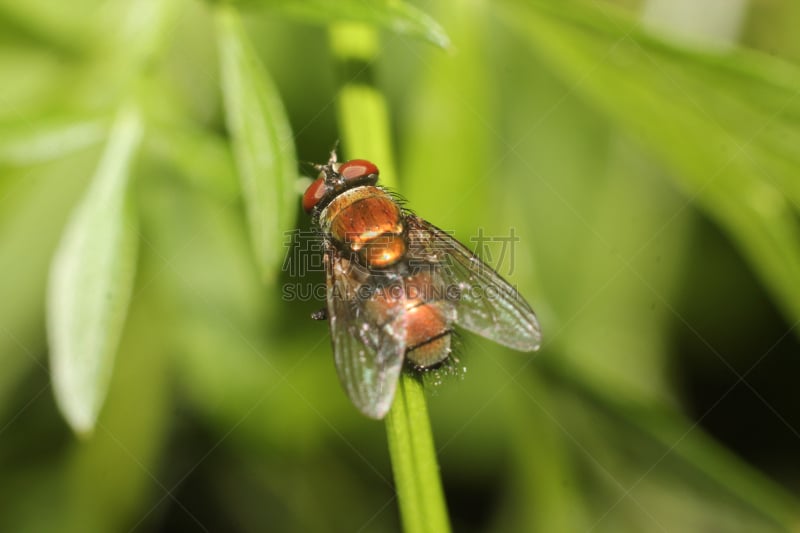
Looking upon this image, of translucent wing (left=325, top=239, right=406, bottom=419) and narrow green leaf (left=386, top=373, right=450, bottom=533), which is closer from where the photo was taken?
narrow green leaf (left=386, top=373, right=450, bottom=533)

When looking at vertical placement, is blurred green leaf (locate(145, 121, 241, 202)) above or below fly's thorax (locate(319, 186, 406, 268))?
below

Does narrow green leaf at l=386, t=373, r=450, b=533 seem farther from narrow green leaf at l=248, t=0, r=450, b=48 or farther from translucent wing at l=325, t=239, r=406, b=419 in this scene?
narrow green leaf at l=248, t=0, r=450, b=48

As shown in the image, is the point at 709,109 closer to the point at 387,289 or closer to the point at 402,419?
the point at 387,289

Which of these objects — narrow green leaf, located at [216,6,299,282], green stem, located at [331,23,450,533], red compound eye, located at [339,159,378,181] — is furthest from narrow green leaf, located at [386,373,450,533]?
red compound eye, located at [339,159,378,181]

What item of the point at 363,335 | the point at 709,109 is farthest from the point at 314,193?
the point at 709,109

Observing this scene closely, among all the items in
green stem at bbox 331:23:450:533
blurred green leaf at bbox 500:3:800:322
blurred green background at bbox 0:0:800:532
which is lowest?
blurred green background at bbox 0:0:800:532

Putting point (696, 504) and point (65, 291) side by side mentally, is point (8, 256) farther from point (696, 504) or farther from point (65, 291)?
point (696, 504)

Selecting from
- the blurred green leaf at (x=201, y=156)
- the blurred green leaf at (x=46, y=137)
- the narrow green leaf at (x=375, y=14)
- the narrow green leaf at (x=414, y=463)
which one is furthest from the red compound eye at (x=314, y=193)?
the narrow green leaf at (x=414, y=463)

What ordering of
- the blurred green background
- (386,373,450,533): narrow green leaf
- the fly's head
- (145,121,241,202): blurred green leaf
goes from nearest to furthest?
(386,373,450,533): narrow green leaf < the fly's head < (145,121,241,202): blurred green leaf < the blurred green background
